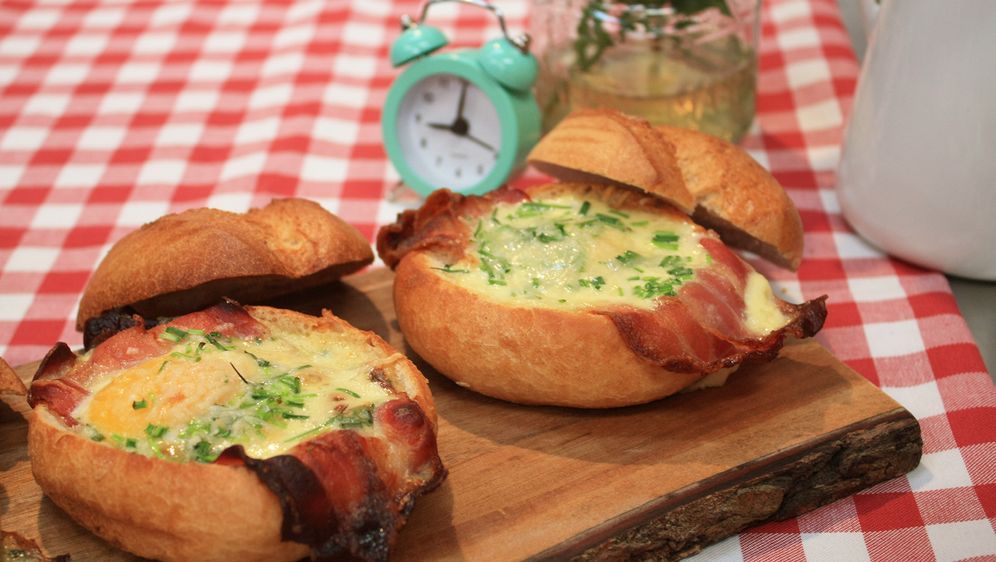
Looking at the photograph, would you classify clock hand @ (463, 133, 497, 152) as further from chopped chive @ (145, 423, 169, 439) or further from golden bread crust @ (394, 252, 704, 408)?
chopped chive @ (145, 423, 169, 439)

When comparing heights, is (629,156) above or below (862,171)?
above

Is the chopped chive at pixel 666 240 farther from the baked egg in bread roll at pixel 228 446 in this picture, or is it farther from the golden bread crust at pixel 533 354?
the baked egg in bread roll at pixel 228 446

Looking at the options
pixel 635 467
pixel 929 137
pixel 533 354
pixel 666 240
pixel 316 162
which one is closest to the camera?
pixel 635 467

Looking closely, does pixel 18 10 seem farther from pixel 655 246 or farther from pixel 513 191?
pixel 655 246

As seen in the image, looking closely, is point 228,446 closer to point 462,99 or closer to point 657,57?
point 462,99

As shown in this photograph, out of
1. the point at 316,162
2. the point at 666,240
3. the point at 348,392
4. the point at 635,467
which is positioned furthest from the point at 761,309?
the point at 316,162

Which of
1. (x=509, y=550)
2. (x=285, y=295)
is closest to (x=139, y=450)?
(x=509, y=550)
